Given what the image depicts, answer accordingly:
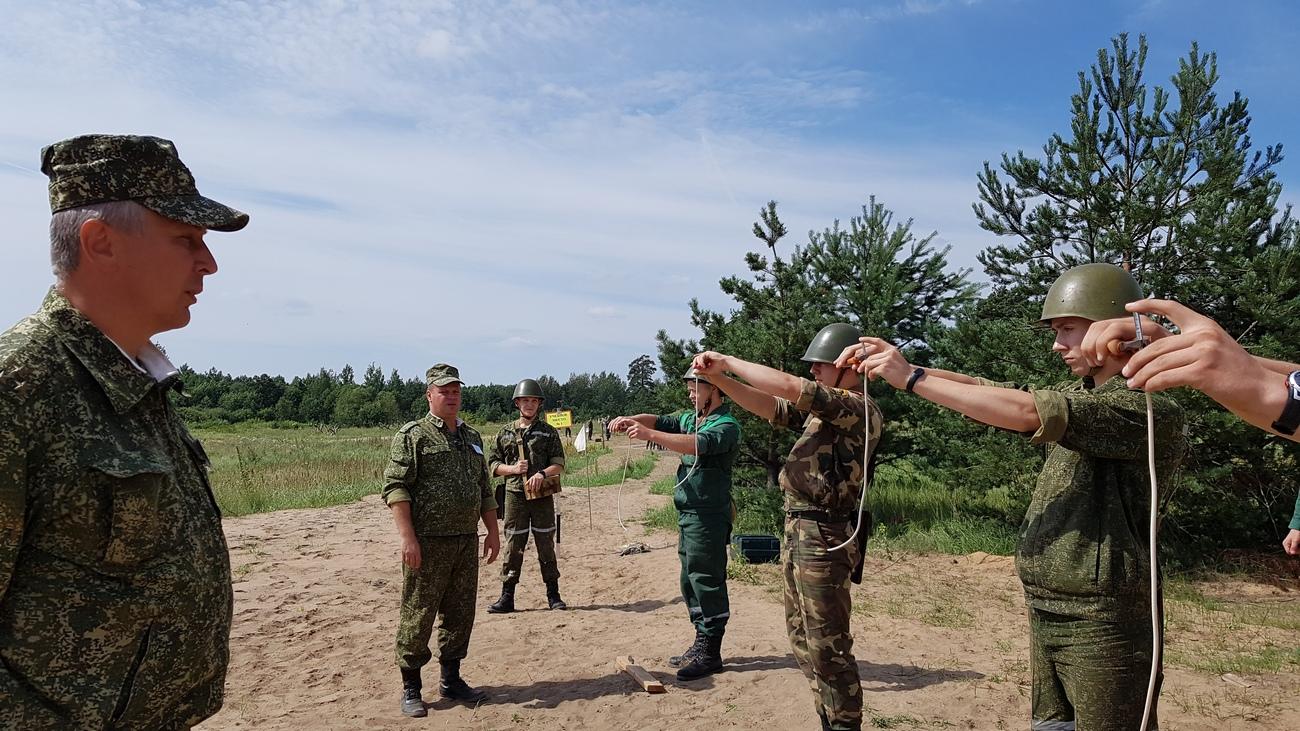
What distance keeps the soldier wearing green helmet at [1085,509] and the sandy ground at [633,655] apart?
7.61ft

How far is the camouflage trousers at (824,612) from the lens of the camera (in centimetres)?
395

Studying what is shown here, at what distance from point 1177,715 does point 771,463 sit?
283 inches

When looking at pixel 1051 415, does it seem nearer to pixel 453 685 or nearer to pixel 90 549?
pixel 90 549

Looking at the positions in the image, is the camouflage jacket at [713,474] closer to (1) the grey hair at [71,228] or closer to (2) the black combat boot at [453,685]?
(2) the black combat boot at [453,685]

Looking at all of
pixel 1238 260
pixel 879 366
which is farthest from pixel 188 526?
pixel 1238 260

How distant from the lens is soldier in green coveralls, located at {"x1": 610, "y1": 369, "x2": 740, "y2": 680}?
5793 mm

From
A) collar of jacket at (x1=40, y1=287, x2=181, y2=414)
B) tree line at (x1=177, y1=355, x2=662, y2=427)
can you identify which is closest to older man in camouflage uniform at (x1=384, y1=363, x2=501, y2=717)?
collar of jacket at (x1=40, y1=287, x2=181, y2=414)

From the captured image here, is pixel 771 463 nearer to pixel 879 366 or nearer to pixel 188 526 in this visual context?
pixel 879 366

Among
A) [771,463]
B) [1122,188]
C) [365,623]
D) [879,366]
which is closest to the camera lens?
[879,366]

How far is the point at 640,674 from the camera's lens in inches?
223

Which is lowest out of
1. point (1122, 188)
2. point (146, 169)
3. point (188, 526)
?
point (188, 526)

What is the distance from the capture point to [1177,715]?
4918 mm

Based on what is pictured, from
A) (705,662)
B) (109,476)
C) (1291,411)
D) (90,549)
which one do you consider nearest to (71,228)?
(109,476)

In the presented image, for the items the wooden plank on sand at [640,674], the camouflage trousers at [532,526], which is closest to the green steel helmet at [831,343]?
the wooden plank on sand at [640,674]
